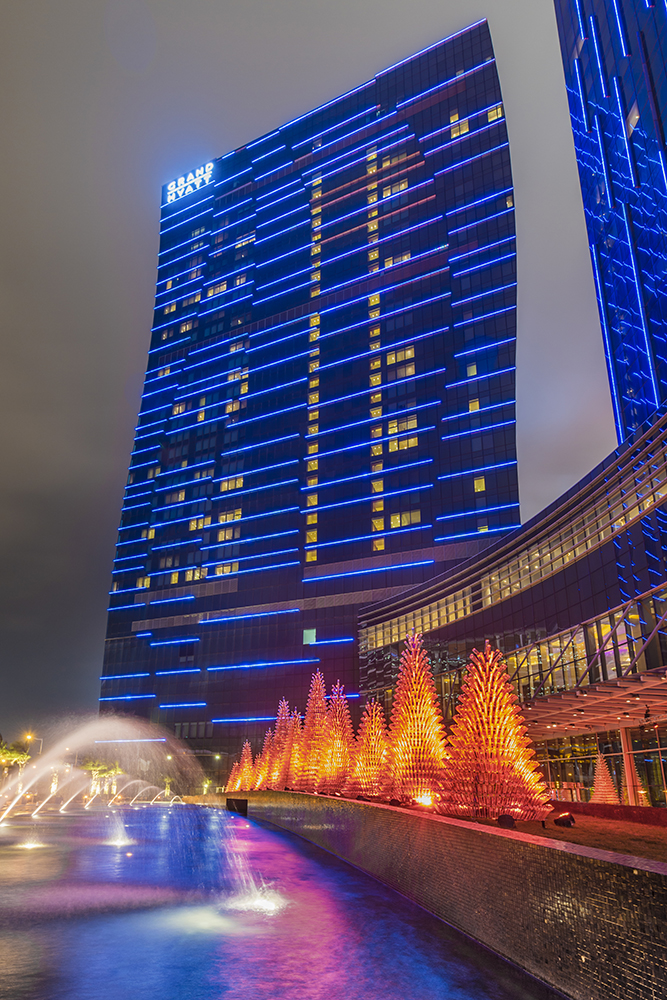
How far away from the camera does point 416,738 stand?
969 inches

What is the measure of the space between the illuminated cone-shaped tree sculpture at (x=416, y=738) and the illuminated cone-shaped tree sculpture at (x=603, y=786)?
14349 millimetres

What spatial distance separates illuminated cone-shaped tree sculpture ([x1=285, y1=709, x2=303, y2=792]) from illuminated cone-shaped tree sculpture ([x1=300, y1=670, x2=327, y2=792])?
26.2 inches

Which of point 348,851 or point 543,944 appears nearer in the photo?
point 543,944

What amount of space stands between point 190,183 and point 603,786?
6324 inches

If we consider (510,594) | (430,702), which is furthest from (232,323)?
(430,702)

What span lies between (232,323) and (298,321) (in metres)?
18.9

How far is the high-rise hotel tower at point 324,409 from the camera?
96.4 m

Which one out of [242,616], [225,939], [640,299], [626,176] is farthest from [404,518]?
[225,939]

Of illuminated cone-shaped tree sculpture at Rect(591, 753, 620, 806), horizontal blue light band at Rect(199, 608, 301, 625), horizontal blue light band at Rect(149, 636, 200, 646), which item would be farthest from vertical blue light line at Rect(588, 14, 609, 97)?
horizontal blue light band at Rect(149, 636, 200, 646)

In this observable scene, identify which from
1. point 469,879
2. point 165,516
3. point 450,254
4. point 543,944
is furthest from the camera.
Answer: point 165,516

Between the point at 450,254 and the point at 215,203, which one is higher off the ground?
the point at 215,203

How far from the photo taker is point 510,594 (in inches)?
1860

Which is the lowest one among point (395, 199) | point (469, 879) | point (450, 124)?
point (469, 879)

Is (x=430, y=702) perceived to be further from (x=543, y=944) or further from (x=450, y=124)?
(x=450, y=124)
